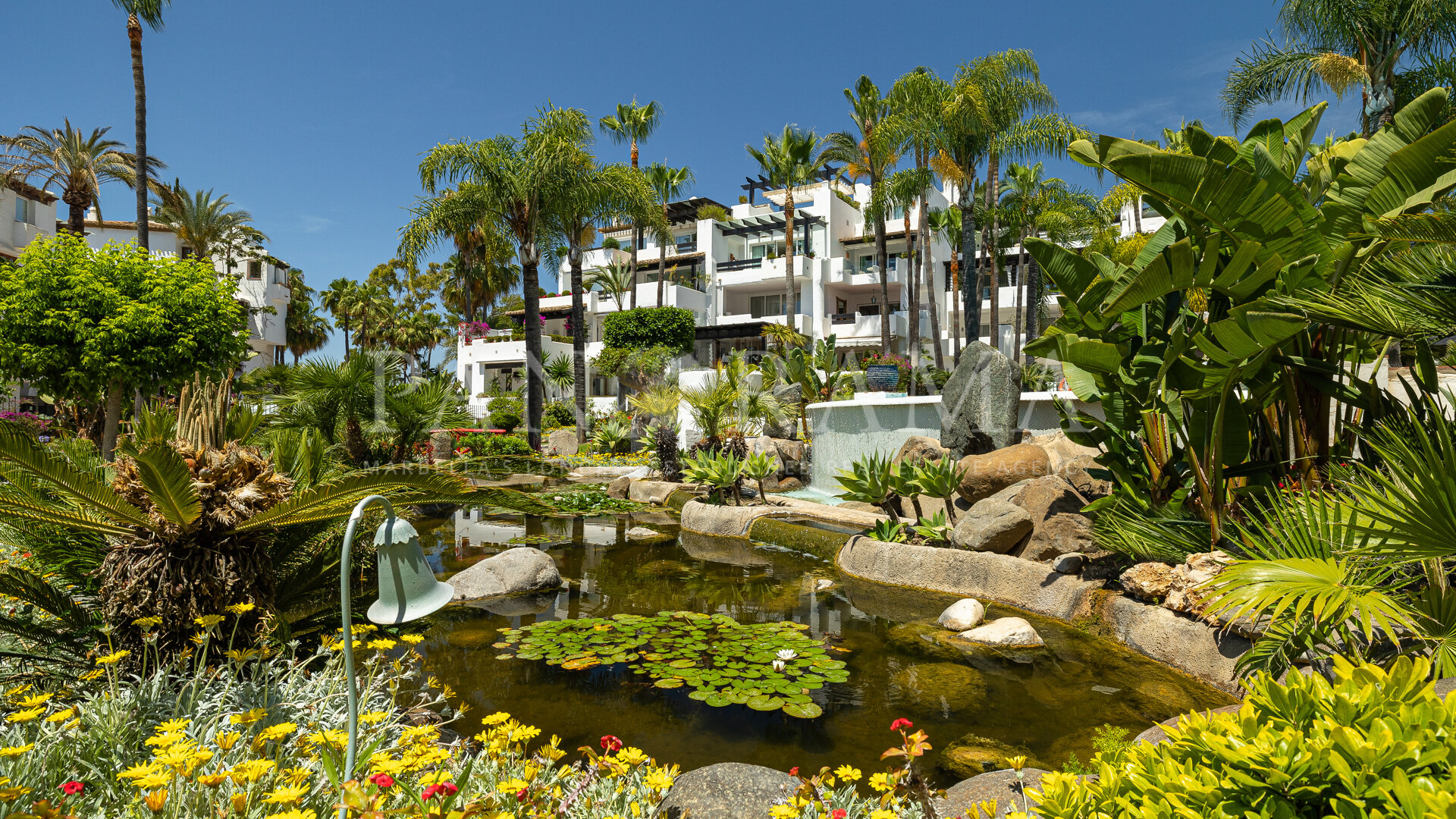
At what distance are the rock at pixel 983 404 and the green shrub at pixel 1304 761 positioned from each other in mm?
11214

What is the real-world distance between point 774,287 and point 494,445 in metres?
23.0

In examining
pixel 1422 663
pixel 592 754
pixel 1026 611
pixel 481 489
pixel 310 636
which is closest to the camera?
pixel 1422 663

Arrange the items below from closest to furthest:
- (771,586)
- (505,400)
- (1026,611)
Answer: (1026,611)
(771,586)
(505,400)

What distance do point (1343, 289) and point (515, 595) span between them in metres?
8.05

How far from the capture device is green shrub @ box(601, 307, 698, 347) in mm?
34344

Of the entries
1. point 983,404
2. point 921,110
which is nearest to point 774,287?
point 921,110

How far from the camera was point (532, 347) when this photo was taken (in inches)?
858

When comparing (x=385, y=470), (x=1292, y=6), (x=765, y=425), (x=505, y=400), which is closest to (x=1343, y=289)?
(x=385, y=470)

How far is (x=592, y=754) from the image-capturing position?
2.78 m

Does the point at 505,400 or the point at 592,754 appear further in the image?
the point at 505,400

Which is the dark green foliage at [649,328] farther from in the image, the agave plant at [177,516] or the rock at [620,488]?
the agave plant at [177,516]

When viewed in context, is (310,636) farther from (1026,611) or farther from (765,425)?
(765,425)

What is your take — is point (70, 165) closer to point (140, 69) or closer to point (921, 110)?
point (140, 69)

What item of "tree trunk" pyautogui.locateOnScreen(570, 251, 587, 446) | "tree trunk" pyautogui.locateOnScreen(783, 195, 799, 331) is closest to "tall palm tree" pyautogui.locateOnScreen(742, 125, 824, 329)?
"tree trunk" pyautogui.locateOnScreen(783, 195, 799, 331)
